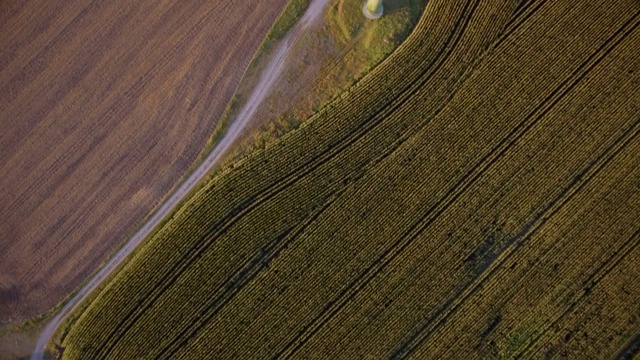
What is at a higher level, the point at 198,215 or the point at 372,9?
the point at 372,9

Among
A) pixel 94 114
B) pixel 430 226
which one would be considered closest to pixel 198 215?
pixel 94 114

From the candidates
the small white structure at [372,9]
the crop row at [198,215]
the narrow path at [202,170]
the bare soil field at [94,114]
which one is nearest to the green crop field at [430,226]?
the crop row at [198,215]

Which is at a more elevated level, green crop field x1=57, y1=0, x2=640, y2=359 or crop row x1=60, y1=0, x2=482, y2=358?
crop row x1=60, y1=0, x2=482, y2=358

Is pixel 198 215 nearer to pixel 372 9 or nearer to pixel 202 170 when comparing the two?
pixel 202 170

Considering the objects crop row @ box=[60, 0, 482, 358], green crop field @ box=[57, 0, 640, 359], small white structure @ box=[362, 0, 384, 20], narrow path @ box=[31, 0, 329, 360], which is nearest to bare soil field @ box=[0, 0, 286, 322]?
narrow path @ box=[31, 0, 329, 360]

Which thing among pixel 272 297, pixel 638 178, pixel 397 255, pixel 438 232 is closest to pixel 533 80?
pixel 638 178

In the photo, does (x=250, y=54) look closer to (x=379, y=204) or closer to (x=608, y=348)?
(x=379, y=204)

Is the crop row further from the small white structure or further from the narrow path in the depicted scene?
the small white structure
